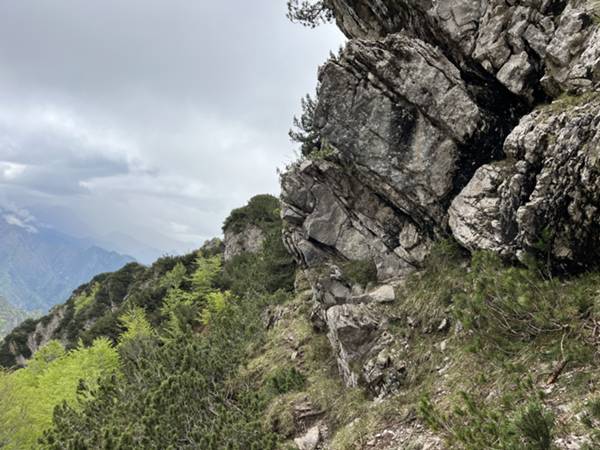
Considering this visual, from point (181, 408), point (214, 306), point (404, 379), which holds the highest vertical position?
point (214, 306)

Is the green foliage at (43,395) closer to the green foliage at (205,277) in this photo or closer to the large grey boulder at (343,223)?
the green foliage at (205,277)

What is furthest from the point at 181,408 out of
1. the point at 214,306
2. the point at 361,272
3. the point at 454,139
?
the point at 214,306

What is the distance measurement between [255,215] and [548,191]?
31641mm

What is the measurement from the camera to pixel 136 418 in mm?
11500

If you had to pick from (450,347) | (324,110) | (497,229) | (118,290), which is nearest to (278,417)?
(450,347)

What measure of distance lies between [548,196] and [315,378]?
8165mm

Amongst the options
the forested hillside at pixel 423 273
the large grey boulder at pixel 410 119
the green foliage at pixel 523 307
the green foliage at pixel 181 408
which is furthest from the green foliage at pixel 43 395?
the green foliage at pixel 523 307

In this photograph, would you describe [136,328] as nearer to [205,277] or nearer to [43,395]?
[43,395]

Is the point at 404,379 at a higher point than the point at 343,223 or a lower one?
lower

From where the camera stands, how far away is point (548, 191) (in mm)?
7570

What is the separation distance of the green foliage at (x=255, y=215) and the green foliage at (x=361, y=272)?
2115 centimetres

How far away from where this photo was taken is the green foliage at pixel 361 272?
1396 centimetres

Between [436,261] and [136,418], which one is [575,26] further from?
[136,418]

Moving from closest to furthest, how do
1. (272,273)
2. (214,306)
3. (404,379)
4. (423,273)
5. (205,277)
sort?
(404,379) < (423,273) < (272,273) < (214,306) < (205,277)
